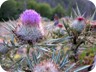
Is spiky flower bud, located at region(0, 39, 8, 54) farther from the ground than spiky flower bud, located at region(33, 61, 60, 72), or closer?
closer

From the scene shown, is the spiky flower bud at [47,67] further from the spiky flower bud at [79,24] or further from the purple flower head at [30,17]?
the spiky flower bud at [79,24]

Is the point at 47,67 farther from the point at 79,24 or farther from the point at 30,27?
the point at 79,24

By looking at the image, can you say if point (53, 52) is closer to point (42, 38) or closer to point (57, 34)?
point (42, 38)

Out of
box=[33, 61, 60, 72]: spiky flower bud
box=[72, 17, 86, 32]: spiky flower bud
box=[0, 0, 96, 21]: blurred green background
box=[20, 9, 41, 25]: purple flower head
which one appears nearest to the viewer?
box=[33, 61, 60, 72]: spiky flower bud

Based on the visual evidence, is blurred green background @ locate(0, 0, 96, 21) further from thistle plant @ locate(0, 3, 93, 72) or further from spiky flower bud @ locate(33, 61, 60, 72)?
spiky flower bud @ locate(33, 61, 60, 72)

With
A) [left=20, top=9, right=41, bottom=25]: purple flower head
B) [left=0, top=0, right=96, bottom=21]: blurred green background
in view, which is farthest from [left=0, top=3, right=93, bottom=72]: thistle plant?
[left=0, top=0, right=96, bottom=21]: blurred green background

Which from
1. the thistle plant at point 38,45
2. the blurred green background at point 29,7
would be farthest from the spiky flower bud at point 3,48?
the blurred green background at point 29,7

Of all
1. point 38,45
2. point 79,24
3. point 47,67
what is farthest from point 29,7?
A: point 47,67

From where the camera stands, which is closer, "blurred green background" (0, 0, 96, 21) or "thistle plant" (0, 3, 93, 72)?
"thistle plant" (0, 3, 93, 72)
